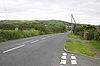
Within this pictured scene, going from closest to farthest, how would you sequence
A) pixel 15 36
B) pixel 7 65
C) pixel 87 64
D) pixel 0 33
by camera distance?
pixel 7 65 < pixel 87 64 < pixel 0 33 < pixel 15 36

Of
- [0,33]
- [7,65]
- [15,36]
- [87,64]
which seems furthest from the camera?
[15,36]

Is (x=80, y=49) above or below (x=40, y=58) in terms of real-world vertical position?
below

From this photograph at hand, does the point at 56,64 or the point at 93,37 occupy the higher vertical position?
the point at 56,64

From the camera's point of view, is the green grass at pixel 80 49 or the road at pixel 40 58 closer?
the road at pixel 40 58

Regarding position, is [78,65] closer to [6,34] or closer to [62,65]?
[62,65]

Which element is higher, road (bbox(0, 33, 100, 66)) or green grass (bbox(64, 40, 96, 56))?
road (bbox(0, 33, 100, 66))

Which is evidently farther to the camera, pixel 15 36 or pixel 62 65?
pixel 15 36

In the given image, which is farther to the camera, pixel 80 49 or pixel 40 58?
pixel 80 49

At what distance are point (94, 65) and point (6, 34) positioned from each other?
2039 cm

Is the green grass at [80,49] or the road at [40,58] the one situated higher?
the road at [40,58]

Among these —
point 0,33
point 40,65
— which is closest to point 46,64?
point 40,65

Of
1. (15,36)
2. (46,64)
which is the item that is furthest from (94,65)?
(15,36)

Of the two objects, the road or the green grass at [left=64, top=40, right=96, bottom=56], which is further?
the green grass at [left=64, top=40, right=96, bottom=56]

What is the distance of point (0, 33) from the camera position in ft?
83.6
